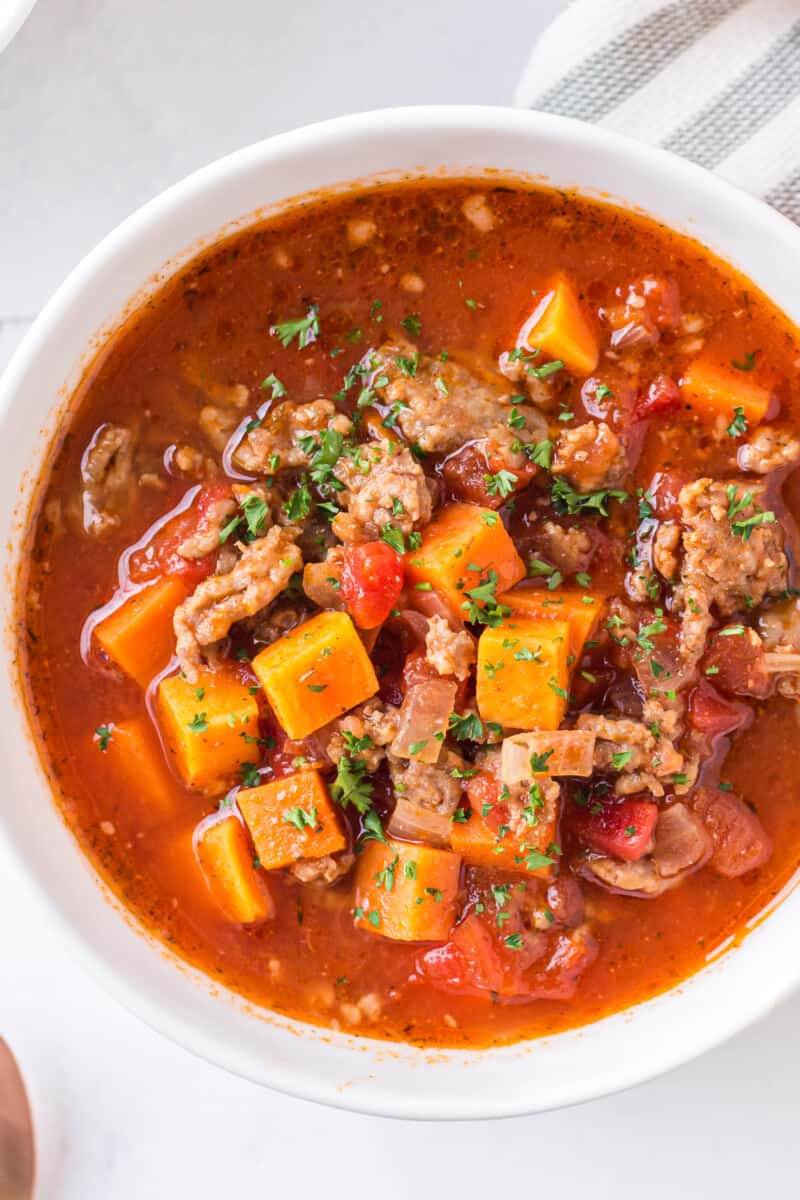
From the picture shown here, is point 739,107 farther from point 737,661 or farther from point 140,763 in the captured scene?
point 140,763

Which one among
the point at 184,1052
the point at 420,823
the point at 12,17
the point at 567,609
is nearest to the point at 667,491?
the point at 567,609

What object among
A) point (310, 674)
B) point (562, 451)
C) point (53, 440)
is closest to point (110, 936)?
point (310, 674)

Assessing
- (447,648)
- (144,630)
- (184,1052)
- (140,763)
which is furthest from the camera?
(184,1052)

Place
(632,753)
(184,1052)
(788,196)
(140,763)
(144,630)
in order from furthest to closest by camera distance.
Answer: (184,1052), (788,196), (140,763), (144,630), (632,753)

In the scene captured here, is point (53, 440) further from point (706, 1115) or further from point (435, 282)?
point (706, 1115)

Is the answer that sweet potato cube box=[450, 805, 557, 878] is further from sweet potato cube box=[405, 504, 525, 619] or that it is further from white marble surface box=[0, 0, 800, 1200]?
white marble surface box=[0, 0, 800, 1200]

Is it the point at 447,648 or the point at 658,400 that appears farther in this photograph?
the point at 658,400
